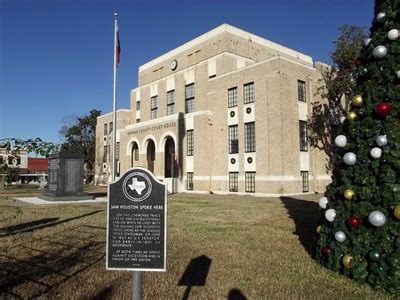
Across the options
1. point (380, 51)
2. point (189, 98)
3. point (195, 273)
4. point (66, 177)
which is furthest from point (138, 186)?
point (189, 98)

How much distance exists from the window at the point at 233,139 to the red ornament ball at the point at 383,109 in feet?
84.5

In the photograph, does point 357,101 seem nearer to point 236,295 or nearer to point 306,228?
point 236,295

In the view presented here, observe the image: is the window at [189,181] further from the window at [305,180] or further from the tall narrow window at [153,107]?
the tall narrow window at [153,107]

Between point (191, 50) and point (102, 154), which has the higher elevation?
point (191, 50)

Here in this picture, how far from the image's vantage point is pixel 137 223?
4324 mm

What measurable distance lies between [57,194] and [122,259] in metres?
19.9

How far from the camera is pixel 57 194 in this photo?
22.7 metres

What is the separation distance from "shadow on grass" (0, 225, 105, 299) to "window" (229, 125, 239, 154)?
2252 centimetres

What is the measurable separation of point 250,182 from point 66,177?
46.6 ft

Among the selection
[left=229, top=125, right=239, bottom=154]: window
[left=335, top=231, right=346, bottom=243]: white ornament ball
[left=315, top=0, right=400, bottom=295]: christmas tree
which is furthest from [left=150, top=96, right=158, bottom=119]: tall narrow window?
[left=335, top=231, right=346, bottom=243]: white ornament ball

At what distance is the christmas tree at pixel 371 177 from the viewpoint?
582 cm

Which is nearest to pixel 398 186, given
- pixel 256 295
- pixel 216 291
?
pixel 256 295

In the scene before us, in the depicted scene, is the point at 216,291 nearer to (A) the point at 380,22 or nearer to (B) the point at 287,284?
(B) the point at 287,284

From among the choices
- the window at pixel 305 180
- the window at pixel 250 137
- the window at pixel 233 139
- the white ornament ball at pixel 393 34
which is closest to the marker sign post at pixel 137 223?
the white ornament ball at pixel 393 34
